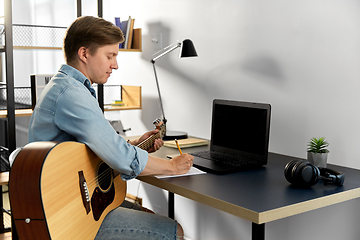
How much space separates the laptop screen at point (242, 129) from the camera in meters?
1.73

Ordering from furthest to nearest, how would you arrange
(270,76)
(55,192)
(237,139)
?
(270,76) → (237,139) → (55,192)

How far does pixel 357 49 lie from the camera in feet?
5.53

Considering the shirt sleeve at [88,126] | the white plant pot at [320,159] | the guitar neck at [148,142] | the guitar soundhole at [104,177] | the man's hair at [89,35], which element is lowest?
the guitar soundhole at [104,177]

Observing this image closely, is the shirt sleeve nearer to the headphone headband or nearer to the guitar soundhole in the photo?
the guitar soundhole

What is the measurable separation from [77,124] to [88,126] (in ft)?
0.11

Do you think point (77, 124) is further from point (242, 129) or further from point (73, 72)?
point (242, 129)

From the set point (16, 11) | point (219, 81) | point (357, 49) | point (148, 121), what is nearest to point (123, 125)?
point (148, 121)

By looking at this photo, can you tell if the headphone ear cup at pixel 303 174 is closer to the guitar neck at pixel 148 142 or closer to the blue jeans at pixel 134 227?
the blue jeans at pixel 134 227

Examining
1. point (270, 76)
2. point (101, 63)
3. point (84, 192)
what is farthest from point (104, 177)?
point (270, 76)

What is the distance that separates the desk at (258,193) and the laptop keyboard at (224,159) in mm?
80

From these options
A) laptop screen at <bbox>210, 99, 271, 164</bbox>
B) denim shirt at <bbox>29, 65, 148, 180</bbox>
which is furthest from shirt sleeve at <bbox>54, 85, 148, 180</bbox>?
laptop screen at <bbox>210, 99, 271, 164</bbox>

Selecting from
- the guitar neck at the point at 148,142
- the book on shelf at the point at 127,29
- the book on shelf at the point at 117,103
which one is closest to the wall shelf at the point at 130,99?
the book on shelf at the point at 117,103

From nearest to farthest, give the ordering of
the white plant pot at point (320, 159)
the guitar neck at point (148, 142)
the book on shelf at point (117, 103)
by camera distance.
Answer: the white plant pot at point (320, 159), the guitar neck at point (148, 142), the book on shelf at point (117, 103)

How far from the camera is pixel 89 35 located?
139cm
